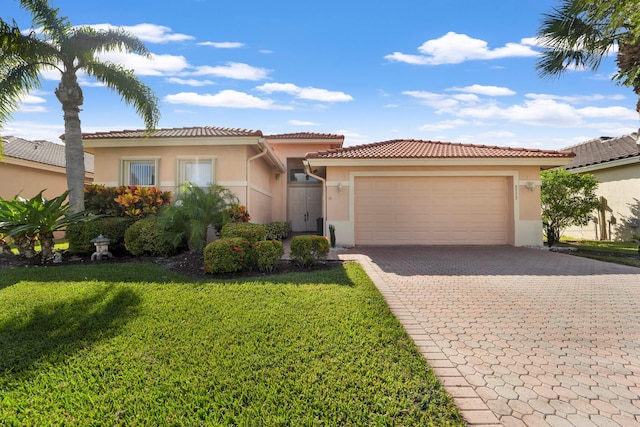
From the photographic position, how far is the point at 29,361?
3256mm

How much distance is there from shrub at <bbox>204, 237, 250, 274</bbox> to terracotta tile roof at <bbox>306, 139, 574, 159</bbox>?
566 centimetres

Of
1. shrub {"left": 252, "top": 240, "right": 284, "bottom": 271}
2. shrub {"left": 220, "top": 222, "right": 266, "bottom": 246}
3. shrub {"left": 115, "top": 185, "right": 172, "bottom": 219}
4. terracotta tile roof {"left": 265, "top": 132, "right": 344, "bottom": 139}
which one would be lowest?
shrub {"left": 252, "top": 240, "right": 284, "bottom": 271}

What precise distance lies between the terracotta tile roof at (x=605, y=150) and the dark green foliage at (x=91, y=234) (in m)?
21.0

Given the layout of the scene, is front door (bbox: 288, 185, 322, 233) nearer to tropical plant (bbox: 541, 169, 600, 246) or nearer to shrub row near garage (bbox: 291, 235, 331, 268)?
shrub row near garage (bbox: 291, 235, 331, 268)

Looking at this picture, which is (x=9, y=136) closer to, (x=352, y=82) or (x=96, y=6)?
(x=96, y=6)

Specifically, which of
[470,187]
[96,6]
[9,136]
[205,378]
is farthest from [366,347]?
[9,136]

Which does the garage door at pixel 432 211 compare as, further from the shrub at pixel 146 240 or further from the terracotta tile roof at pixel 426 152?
the shrub at pixel 146 240

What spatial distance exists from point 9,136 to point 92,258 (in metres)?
16.0

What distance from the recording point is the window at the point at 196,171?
11.8m

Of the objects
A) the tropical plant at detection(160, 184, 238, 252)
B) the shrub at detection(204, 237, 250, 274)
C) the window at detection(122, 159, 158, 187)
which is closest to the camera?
the shrub at detection(204, 237, 250, 274)

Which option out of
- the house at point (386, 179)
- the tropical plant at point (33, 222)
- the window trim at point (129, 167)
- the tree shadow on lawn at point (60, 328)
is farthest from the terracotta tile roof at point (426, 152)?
the tree shadow on lawn at point (60, 328)

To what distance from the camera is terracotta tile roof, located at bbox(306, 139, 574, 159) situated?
1151 centimetres

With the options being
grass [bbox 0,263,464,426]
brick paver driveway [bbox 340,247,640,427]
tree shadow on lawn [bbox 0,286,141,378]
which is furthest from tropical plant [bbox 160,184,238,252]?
brick paver driveway [bbox 340,247,640,427]

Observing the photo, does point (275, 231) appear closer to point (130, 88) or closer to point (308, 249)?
point (308, 249)
